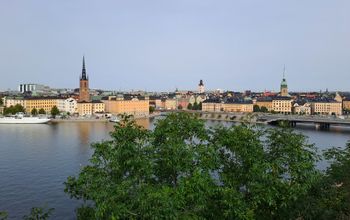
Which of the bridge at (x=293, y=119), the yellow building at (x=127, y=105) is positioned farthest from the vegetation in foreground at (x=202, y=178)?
the yellow building at (x=127, y=105)

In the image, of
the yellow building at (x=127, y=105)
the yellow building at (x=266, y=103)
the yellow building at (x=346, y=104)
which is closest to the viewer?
→ the yellow building at (x=127, y=105)

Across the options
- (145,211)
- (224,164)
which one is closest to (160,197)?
(145,211)

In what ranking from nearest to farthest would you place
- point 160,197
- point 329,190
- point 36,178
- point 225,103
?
point 160,197 → point 329,190 → point 36,178 → point 225,103

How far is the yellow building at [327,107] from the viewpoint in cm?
7538

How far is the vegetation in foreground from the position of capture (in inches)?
242

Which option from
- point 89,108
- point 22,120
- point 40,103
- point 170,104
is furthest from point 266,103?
point 22,120

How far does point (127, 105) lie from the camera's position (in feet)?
250

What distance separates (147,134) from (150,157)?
27.4 inches

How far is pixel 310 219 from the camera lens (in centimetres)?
697

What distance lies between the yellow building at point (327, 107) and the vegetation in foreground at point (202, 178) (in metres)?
71.7

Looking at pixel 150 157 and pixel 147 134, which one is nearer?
pixel 150 157

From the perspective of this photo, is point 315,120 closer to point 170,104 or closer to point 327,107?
point 327,107

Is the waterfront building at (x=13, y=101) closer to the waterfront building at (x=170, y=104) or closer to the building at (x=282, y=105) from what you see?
the waterfront building at (x=170, y=104)

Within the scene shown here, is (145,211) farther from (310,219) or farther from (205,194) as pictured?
(310,219)
